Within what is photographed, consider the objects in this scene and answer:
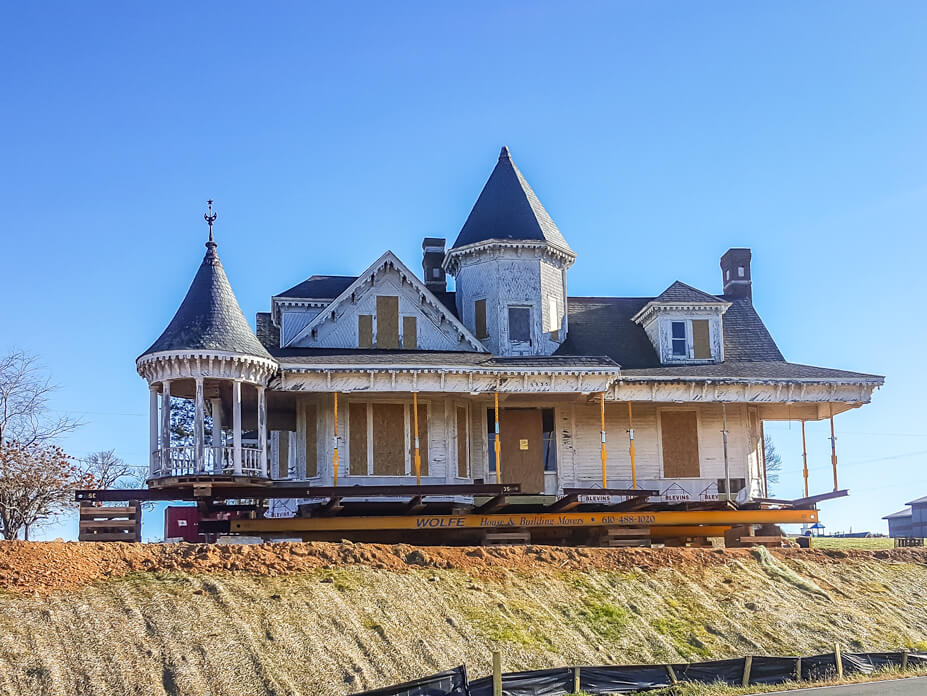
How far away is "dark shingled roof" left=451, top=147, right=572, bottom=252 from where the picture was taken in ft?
113

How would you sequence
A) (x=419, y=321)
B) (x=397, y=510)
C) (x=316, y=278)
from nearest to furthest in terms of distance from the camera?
(x=397, y=510) < (x=419, y=321) < (x=316, y=278)

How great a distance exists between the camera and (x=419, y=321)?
106ft

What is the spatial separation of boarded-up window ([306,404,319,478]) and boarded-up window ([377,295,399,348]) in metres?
2.68

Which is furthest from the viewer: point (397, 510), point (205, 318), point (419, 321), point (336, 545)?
point (419, 321)

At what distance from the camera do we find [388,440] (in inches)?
1211

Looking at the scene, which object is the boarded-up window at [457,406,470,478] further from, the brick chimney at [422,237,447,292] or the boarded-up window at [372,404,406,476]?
the brick chimney at [422,237,447,292]

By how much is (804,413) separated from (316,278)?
15019mm

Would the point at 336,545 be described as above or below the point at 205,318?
below

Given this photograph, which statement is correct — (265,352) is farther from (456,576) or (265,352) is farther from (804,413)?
(804,413)

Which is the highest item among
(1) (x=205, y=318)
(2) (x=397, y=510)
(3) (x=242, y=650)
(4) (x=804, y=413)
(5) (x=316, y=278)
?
(5) (x=316, y=278)

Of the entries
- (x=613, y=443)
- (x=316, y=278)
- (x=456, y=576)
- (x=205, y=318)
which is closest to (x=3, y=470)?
(x=205, y=318)

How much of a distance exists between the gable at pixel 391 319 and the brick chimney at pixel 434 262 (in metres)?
5.49

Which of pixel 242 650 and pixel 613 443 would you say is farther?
pixel 613 443

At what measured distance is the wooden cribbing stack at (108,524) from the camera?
23328 millimetres
